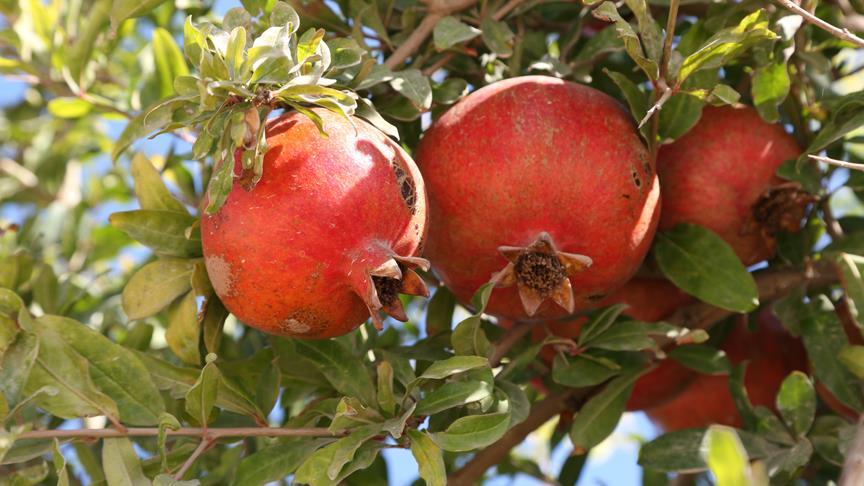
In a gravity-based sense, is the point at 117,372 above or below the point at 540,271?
below

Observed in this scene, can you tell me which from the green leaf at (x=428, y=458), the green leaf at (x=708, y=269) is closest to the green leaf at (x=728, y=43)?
the green leaf at (x=708, y=269)

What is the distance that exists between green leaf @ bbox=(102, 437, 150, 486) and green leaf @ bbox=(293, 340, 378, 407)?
0.32 meters

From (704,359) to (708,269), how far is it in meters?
0.26

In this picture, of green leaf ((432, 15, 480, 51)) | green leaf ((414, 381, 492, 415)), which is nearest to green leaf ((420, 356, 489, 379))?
green leaf ((414, 381, 492, 415))

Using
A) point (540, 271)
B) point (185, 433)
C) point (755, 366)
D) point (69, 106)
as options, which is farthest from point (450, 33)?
point (69, 106)

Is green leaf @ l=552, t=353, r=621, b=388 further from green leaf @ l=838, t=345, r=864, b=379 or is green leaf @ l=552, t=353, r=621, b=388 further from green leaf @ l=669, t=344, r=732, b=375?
green leaf @ l=838, t=345, r=864, b=379

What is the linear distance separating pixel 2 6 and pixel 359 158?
1.51m

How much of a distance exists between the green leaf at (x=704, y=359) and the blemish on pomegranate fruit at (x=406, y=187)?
756mm

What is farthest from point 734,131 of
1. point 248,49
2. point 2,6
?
point 2,6

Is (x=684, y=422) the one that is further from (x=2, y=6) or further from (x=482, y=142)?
(x=2, y=6)

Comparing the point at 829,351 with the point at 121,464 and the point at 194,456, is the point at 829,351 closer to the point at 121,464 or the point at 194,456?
the point at 194,456

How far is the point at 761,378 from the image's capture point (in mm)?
2355

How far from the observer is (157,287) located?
1849 mm

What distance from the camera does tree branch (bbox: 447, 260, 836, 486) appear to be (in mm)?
2152
